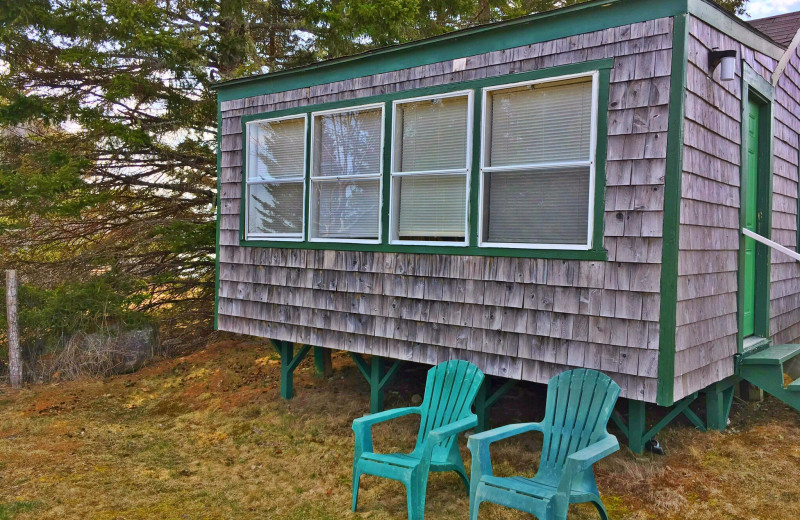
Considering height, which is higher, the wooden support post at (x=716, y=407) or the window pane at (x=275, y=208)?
the window pane at (x=275, y=208)

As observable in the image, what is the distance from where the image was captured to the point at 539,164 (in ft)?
14.7

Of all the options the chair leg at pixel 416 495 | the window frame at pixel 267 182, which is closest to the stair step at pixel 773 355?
the chair leg at pixel 416 495

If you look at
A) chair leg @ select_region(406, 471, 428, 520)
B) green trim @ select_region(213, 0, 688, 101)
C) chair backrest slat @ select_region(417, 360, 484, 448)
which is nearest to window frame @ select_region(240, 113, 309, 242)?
green trim @ select_region(213, 0, 688, 101)

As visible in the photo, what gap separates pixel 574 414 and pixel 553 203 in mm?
1512

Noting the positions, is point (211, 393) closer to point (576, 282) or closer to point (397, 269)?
point (397, 269)

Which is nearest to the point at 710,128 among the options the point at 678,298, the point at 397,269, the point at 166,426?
the point at 678,298

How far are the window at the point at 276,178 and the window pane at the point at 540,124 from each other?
2.18m

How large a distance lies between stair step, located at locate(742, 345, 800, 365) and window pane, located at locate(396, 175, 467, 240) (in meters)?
2.37

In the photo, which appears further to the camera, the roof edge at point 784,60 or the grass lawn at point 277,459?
the roof edge at point 784,60

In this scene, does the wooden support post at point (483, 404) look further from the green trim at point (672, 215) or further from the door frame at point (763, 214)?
the door frame at point (763, 214)

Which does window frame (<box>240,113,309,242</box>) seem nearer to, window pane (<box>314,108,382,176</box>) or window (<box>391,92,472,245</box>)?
window pane (<box>314,108,382,176</box>)

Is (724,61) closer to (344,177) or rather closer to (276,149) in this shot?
(344,177)

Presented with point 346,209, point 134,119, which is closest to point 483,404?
point 346,209

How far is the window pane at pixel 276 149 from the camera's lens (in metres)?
6.20
